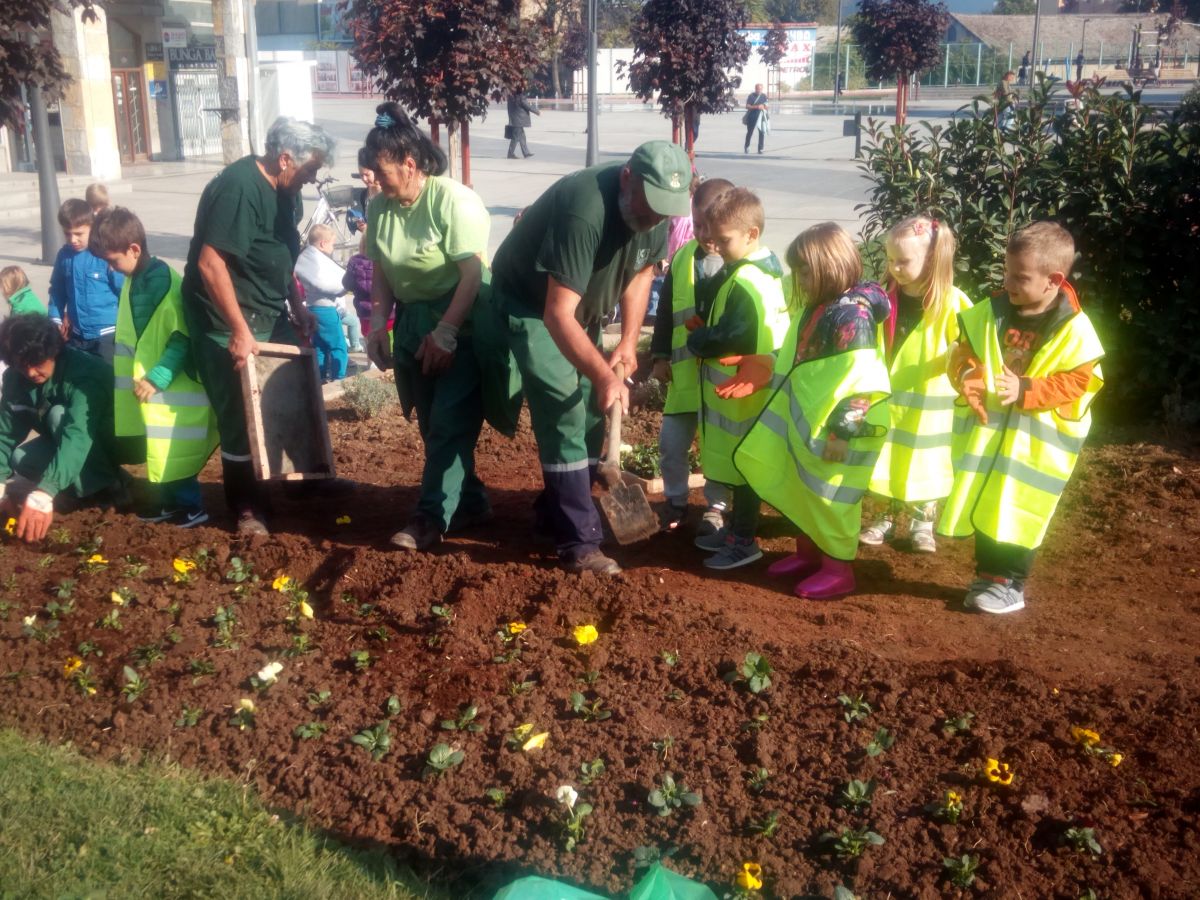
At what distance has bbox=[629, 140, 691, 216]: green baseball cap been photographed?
4.39 metres

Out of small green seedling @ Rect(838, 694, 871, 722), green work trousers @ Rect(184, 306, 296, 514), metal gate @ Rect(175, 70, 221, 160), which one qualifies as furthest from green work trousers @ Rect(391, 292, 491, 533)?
metal gate @ Rect(175, 70, 221, 160)

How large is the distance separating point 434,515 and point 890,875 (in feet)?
9.12

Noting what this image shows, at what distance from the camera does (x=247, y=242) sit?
538 centimetres

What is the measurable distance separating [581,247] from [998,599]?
2.09 meters

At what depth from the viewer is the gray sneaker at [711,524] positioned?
18.5ft

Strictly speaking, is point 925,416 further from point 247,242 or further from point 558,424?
point 247,242

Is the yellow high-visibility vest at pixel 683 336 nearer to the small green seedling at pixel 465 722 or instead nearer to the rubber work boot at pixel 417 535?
the rubber work boot at pixel 417 535

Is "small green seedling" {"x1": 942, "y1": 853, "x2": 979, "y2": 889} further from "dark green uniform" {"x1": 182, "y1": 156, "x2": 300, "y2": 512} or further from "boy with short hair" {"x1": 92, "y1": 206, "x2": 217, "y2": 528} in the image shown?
"boy with short hair" {"x1": 92, "y1": 206, "x2": 217, "y2": 528}

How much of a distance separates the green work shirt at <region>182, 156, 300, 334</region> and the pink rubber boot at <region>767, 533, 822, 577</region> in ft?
8.55

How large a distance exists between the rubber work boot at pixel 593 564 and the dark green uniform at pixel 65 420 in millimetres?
2635

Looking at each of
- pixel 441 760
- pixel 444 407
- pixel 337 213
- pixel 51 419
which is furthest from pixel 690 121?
pixel 441 760

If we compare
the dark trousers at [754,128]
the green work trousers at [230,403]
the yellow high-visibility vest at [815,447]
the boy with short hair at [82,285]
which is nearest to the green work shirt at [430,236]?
the green work trousers at [230,403]

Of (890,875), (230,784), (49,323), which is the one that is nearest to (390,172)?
(49,323)

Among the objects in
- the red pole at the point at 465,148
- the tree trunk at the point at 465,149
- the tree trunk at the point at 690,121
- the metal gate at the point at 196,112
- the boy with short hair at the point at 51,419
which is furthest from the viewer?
the metal gate at the point at 196,112
